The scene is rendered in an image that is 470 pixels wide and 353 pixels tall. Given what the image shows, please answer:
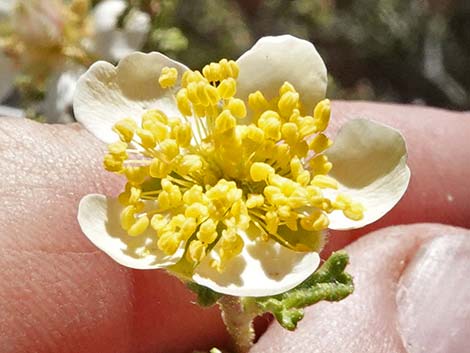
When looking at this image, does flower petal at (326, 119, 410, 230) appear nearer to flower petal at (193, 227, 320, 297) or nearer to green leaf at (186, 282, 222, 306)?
flower petal at (193, 227, 320, 297)

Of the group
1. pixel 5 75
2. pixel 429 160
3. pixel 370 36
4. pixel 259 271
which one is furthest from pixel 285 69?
pixel 370 36

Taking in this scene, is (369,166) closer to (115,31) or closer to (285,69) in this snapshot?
(285,69)

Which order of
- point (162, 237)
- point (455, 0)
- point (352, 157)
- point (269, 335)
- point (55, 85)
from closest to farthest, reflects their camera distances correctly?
point (162, 237) → point (352, 157) → point (269, 335) → point (55, 85) → point (455, 0)

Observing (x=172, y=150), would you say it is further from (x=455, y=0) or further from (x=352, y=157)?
(x=455, y=0)

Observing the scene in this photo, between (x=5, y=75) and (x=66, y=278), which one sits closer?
(x=66, y=278)

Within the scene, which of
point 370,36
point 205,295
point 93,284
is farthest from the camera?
point 370,36

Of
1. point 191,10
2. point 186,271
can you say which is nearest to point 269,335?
point 186,271

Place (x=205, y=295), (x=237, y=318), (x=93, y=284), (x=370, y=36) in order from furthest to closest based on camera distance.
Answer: (x=370, y=36), (x=93, y=284), (x=237, y=318), (x=205, y=295)
